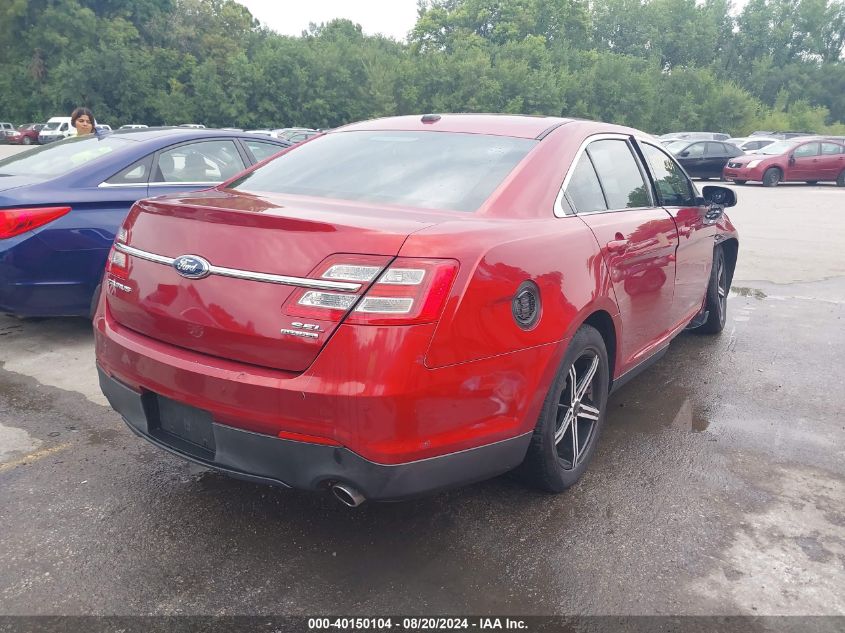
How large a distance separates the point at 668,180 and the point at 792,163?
19776 mm

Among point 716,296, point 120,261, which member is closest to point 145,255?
point 120,261

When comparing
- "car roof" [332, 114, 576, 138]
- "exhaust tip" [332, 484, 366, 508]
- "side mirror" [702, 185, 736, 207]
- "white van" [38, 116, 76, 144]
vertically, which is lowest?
"white van" [38, 116, 76, 144]

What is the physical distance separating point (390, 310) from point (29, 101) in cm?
6112

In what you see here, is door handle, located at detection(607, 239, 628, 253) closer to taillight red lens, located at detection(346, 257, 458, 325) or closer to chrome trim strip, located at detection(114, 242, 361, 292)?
taillight red lens, located at detection(346, 257, 458, 325)

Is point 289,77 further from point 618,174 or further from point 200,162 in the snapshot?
A: point 618,174

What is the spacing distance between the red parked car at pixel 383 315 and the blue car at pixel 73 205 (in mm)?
2056

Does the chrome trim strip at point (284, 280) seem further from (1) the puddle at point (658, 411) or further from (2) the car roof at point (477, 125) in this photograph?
(1) the puddle at point (658, 411)

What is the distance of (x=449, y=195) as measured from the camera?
9.29 feet

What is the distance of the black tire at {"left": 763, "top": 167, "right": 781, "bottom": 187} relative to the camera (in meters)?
21.0

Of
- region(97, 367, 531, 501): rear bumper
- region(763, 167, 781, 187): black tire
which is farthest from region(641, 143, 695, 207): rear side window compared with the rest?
region(763, 167, 781, 187): black tire

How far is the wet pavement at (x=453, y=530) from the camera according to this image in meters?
2.40

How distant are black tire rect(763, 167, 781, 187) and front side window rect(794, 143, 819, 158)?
2.65ft

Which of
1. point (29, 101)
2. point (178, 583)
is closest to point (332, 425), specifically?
point (178, 583)

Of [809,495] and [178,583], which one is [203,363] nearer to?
[178,583]
